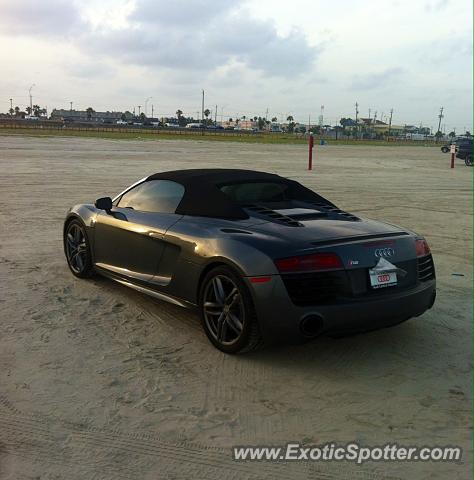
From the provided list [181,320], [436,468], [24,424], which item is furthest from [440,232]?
[24,424]

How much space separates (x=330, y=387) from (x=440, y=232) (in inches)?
250

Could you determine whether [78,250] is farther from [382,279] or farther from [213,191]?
[382,279]

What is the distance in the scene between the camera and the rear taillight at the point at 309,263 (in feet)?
12.1

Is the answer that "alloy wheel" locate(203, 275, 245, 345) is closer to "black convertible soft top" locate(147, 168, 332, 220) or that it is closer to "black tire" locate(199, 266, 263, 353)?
"black tire" locate(199, 266, 263, 353)

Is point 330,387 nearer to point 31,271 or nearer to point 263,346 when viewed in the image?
point 263,346

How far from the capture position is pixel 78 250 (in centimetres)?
595

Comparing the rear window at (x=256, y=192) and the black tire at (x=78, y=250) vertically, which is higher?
the rear window at (x=256, y=192)

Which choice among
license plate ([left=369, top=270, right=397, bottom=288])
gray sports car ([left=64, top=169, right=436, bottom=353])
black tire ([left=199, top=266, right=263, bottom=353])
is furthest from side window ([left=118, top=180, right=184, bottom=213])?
license plate ([left=369, top=270, right=397, bottom=288])

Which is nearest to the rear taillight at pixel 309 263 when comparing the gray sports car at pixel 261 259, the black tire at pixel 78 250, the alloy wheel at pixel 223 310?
the gray sports car at pixel 261 259

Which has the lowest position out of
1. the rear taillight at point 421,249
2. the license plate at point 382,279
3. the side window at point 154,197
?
the license plate at point 382,279

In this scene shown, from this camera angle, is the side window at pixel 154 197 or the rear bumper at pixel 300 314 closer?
the rear bumper at pixel 300 314

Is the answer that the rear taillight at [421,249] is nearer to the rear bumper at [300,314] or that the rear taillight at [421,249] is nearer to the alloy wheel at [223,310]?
the rear bumper at [300,314]

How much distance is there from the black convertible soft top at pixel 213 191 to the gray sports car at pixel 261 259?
0.03 ft

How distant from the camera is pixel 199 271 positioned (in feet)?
13.8
